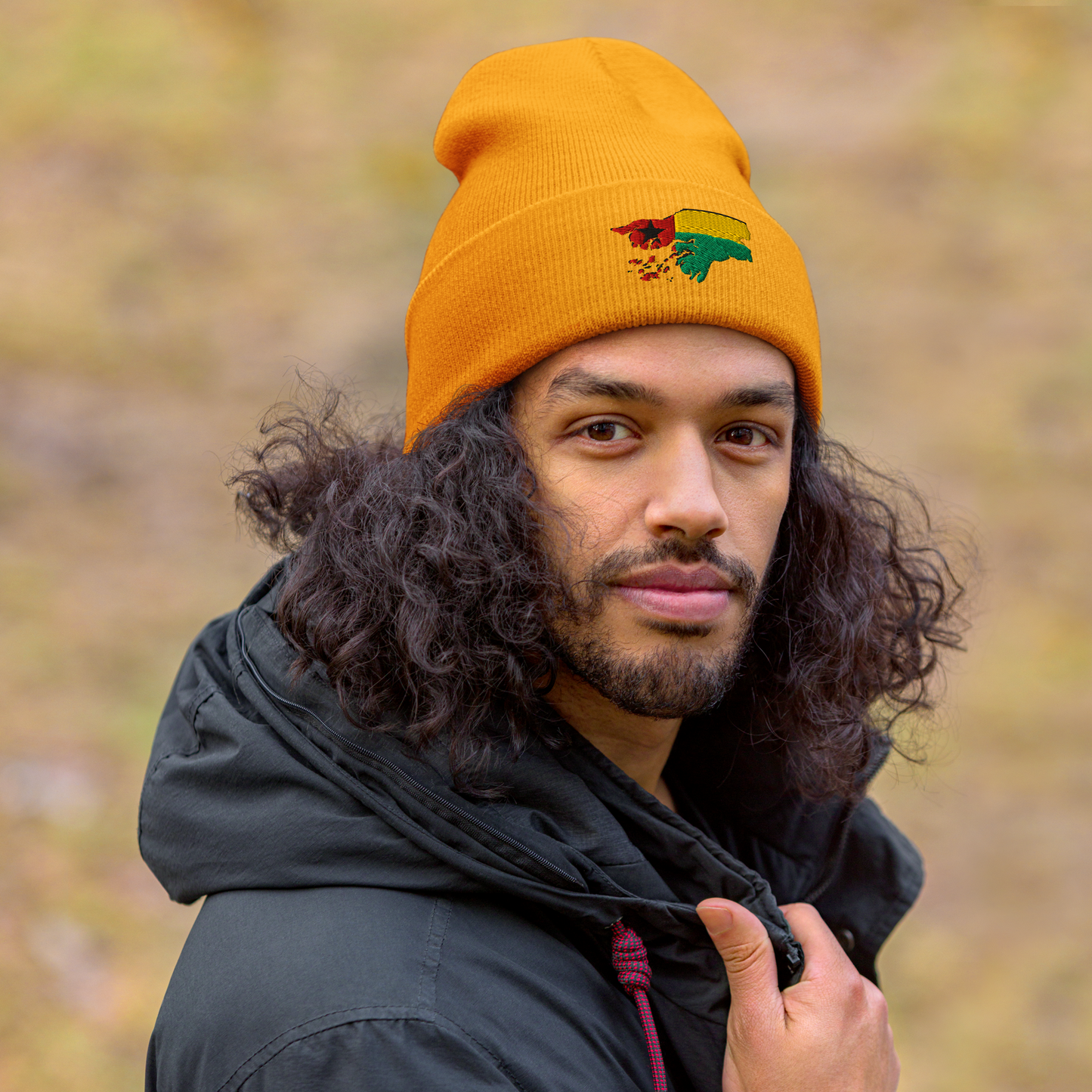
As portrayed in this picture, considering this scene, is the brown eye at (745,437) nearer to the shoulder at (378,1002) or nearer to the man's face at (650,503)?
the man's face at (650,503)

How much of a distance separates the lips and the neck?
180 millimetres

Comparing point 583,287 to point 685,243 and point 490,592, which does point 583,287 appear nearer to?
point 685,243

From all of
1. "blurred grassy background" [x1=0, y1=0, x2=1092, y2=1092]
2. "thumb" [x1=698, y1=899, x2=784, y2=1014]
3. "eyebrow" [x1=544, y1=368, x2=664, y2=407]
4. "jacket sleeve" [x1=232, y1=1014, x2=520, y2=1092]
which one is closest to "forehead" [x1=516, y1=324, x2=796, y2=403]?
"eyebrow" [x1=544, y1=368, x2=664, y2=407]

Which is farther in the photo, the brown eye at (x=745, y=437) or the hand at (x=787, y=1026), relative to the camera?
the brown eye at (x=745, y=437)

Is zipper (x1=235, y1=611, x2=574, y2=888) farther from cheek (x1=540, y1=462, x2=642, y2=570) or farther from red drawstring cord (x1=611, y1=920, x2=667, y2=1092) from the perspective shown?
cheek (x1=540, y1=462, x2=642, y2=570)

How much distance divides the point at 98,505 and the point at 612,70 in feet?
15.3

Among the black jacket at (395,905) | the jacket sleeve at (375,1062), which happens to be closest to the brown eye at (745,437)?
the black jacket at (395,905)

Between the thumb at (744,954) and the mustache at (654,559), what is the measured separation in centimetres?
51

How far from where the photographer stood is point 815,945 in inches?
65.7

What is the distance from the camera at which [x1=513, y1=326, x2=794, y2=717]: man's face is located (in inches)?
66.0

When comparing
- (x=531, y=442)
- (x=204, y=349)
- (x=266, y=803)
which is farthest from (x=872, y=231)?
(x=266, y=803)

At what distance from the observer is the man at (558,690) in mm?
1378

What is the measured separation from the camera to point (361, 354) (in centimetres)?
676

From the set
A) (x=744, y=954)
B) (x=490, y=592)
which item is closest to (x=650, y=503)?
(x=490, y=592)
